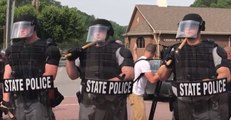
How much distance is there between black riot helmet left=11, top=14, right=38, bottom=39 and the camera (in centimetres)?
549

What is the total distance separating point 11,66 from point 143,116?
2.45 meters

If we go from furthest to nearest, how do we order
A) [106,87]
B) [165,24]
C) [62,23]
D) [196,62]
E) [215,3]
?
[215,3], [62,23], [165,24], [106,87], [196,62]

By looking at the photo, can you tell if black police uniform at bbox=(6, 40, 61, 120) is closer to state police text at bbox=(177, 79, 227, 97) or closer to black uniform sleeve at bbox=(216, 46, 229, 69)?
state police text at bbox=(177, 79, 227, 97)

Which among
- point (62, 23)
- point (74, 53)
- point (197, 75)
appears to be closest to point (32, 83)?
point (74, 53)

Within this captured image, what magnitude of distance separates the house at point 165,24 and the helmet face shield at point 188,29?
117 ft

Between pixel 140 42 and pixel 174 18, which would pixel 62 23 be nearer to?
pixel 140 42

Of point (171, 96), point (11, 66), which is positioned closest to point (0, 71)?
point (11, 66)

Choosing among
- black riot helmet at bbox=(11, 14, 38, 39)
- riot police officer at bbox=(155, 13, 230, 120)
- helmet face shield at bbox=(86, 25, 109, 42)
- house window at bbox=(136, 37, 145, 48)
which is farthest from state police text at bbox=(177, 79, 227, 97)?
house window at bbox=(136, 37, 145, 48)

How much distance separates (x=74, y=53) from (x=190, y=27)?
1.24 m

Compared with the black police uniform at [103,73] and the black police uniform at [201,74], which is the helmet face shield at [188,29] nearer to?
the black police uniform at [201,74]

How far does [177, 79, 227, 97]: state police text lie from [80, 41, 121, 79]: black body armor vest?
0.78 metres

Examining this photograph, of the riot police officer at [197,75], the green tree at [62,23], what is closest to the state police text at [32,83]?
the riot police officer at [197,75]

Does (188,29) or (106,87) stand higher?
(188,29)

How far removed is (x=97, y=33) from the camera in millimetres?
5566
